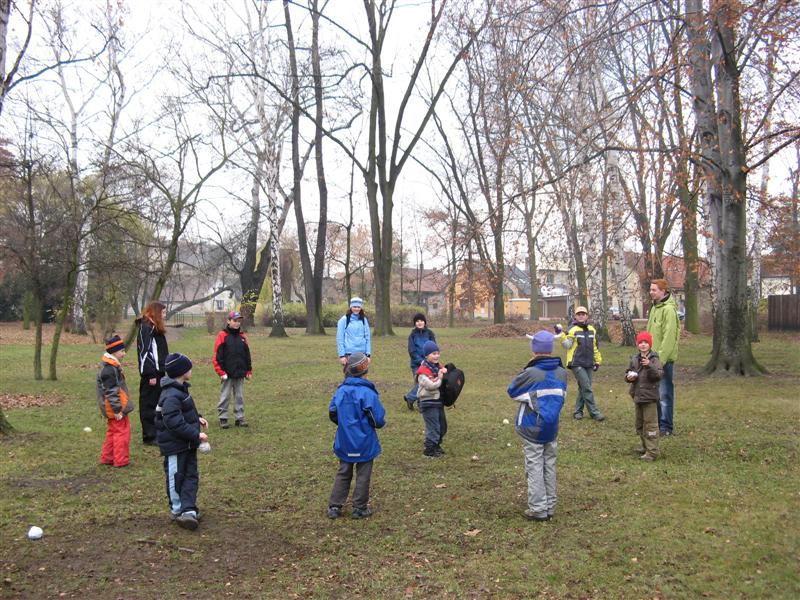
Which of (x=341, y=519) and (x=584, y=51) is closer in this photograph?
(x=341, y=519)

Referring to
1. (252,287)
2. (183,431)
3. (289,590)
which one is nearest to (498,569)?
(289,590)

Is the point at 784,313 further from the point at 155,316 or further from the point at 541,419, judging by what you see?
the point at 155,316

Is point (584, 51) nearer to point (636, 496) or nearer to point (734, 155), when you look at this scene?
point (734, 155)

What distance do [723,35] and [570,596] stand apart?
1181 centimetres

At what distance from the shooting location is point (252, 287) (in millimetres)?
36094

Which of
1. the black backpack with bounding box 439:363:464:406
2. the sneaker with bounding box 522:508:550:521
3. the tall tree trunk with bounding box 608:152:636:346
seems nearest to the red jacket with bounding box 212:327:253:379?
the black backpack with bounding box 439:363:464:406

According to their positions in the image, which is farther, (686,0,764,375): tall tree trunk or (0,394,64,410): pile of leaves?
(686,0,764,375): tall tree trunk

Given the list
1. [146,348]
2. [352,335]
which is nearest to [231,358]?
[146,348]

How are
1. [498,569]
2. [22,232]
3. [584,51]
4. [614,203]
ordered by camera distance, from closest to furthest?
[498,569], [584,51], [22,232], [614,203]

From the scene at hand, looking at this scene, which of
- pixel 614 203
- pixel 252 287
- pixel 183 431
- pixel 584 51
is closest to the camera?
pixel 183 431

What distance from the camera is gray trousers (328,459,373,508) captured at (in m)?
5.57

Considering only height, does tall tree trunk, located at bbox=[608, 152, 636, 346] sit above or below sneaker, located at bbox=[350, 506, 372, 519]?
above

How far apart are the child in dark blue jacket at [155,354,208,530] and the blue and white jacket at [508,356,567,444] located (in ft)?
8.82

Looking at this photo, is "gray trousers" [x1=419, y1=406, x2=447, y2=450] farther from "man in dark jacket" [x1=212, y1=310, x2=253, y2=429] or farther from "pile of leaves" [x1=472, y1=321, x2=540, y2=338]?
"pile of leaves" [x1=472, y1=321, x2=540, y2=338]
